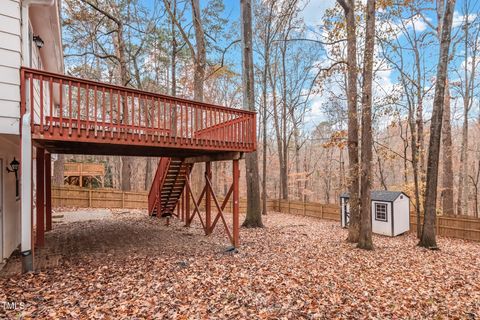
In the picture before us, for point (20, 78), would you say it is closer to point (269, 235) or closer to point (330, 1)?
point (269, 235)

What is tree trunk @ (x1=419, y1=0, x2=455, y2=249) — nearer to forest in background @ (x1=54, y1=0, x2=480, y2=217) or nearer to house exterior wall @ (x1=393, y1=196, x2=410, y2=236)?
forest in background @ (x1=54, y1=0, x2=480, y2=217)

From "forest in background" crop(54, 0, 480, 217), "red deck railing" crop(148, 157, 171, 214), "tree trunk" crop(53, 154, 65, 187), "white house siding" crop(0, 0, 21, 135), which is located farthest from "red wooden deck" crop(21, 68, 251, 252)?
"tree trunk" crop(53, 154, 65, 187)

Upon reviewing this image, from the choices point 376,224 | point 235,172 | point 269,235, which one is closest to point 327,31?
point 235,172

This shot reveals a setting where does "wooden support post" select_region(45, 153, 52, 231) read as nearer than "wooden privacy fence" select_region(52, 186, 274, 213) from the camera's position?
Yes

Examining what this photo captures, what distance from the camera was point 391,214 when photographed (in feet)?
39.8

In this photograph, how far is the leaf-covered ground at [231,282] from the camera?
12.9ft

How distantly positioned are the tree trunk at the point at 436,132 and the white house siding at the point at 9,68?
1081 cm

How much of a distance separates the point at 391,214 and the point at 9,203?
43.4 ft

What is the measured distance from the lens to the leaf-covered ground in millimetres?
3936

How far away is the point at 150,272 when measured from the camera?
5.16 meters

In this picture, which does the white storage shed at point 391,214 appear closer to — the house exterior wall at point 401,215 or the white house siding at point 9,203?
the house exterior wall at point 401,215

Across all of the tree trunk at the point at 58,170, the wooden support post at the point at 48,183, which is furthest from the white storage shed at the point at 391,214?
the tree trunk at the point at 58,170

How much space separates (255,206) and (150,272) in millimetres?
6543

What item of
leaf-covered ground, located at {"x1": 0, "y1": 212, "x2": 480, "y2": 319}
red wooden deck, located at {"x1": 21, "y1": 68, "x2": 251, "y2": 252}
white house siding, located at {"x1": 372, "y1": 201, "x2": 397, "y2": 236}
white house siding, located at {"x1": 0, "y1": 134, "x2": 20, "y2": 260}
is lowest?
white house siding, located at {"x1": 372, "y1": 201, "x2": 397, "y2": 236}
